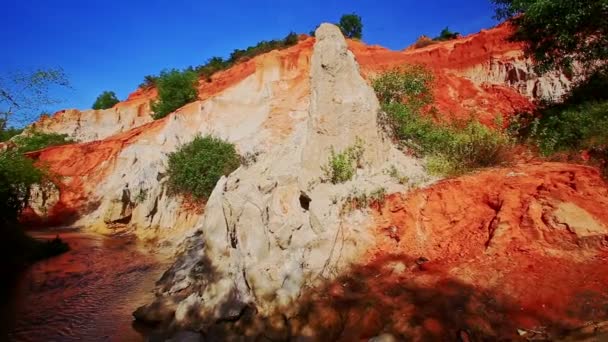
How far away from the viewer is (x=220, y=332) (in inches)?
250

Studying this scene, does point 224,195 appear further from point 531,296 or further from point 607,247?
point 607,247

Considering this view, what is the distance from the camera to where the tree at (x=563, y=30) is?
9539 millimetres

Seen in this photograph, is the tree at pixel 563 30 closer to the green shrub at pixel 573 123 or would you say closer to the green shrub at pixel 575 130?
the green shrub at pixel 573 123

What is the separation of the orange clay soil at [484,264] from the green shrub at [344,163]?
3.95 ft

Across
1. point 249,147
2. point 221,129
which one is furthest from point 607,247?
point 221,129

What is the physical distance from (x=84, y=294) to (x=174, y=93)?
21.7 meters

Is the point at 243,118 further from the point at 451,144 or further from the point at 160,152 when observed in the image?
the point at 451,144

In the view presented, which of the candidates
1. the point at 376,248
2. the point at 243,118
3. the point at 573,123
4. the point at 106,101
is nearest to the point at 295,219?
the point at 376,248

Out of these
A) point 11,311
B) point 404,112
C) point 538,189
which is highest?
point 404,112

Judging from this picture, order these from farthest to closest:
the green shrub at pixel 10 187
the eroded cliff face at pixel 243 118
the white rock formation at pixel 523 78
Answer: the eroded cliff face at pixel 243 118 < the white rock formation at pixel 523 78 < the green shrub at pixel 10 187

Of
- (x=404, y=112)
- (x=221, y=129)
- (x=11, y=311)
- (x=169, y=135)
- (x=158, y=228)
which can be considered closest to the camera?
(x=11, y=311)

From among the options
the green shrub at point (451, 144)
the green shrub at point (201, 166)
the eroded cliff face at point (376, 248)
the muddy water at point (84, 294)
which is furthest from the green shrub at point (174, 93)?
the green shrub at point (451, 144)

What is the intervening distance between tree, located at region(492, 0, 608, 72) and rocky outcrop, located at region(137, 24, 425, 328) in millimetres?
5344

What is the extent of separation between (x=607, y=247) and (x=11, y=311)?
12072 mm
